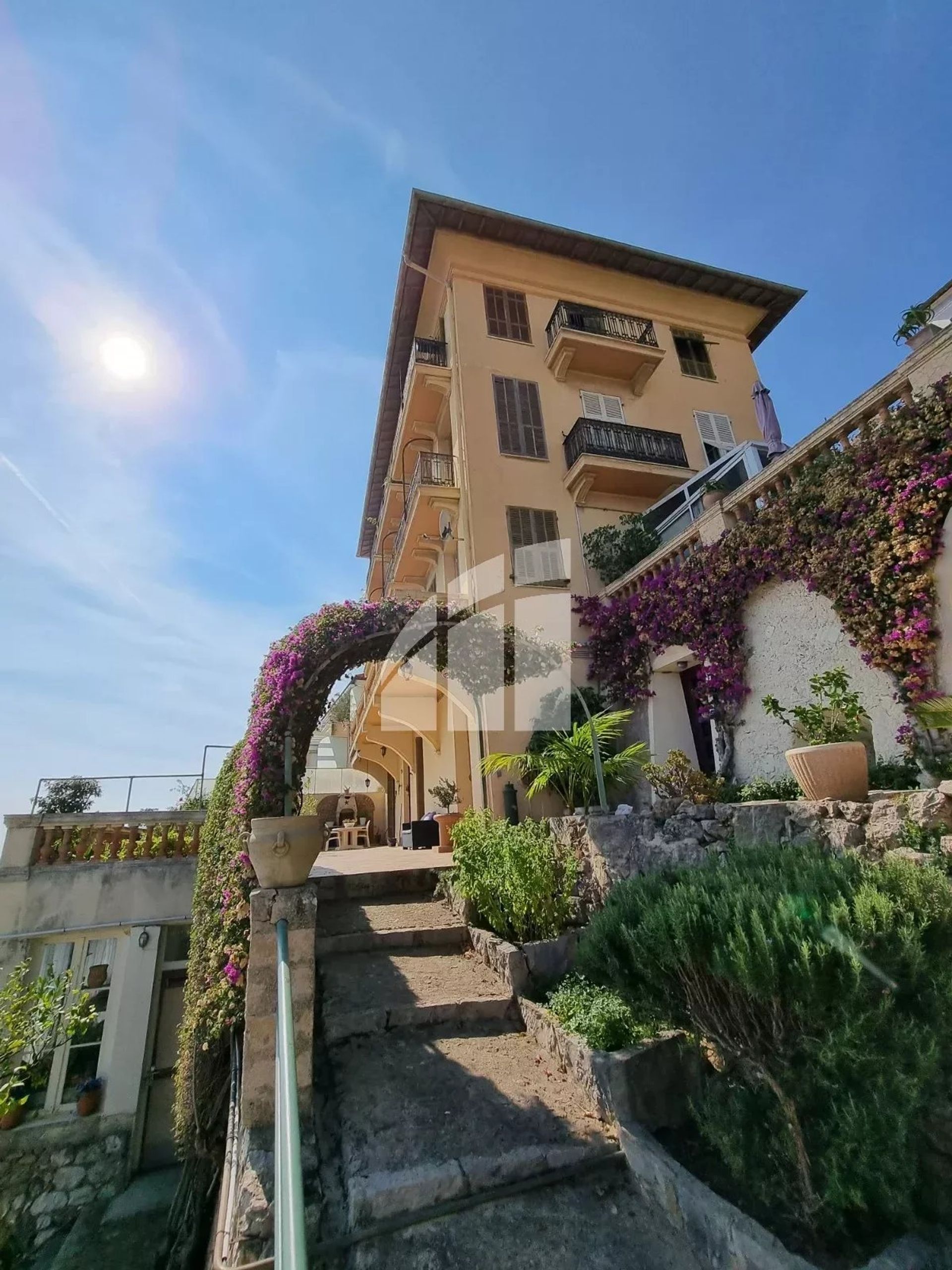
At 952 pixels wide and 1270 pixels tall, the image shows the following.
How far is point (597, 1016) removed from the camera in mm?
3281

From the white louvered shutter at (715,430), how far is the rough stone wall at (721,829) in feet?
33.6

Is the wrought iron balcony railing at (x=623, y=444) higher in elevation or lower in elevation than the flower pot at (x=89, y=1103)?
higher

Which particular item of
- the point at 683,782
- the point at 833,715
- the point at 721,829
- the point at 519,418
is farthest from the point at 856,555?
the point at 519,418

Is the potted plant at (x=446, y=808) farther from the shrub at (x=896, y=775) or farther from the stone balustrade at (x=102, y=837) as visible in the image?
the shrub at (x=896, y=775)

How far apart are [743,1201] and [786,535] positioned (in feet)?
20.3

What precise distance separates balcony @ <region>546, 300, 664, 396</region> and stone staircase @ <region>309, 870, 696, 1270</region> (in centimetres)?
1228

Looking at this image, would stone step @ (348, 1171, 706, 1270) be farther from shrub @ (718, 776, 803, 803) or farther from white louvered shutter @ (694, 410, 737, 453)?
white louvered shutter @ (694, 410, 737, 453)

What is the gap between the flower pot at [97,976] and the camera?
8062mm

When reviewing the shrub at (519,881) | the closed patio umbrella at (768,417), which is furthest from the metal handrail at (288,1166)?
the closed patio umbrella at (768,417)

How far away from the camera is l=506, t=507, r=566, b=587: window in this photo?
10586 millimetres

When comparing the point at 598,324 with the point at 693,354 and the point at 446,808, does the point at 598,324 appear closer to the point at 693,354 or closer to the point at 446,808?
the point at 693,354

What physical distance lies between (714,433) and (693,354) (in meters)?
2.65

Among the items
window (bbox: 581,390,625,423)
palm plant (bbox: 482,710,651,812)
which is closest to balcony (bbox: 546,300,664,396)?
window (bbox: 581,390,625,423)

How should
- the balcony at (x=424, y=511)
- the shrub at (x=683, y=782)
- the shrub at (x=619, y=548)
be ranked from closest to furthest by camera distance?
the shrub at (x=683, y=782) < the shrub at (x=619, y=548) < the balcony at (x=424, y=511)
